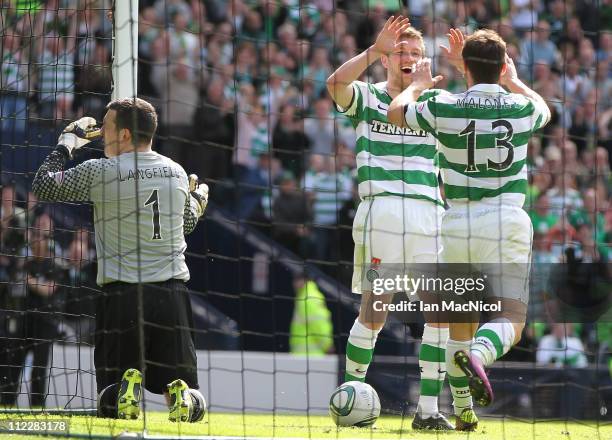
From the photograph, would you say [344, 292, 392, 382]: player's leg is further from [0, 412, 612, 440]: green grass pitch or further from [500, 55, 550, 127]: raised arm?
[500, 55, 550, 127]: raised arm

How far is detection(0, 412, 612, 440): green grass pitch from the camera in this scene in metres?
6.00

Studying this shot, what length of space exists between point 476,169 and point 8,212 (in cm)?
490

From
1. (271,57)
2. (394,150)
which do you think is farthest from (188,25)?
(394,150)

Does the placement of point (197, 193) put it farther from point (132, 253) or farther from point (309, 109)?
point (309, 109)

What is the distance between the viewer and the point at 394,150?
733cm

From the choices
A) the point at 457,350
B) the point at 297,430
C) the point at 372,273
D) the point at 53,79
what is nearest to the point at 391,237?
the point at 372,273

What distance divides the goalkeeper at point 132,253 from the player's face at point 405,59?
5.05ft

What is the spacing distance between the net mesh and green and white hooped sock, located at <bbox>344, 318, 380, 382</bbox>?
1.58ft

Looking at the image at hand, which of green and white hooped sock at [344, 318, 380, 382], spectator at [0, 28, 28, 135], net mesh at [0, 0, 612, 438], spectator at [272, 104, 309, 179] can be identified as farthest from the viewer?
spectator at [272, 104, 309, 179]

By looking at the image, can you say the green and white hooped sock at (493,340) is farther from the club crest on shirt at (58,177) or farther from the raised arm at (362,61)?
the club crest on shirt at (58,177)

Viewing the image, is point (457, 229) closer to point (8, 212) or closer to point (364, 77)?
point (8, 212)

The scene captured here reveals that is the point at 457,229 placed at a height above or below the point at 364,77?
below

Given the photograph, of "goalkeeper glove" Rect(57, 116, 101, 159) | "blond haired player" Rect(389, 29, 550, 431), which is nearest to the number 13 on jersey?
"blond haired player" Rect(389, 29, 550, 431)

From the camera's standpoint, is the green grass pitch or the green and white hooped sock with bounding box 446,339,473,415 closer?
the green grass pitch
